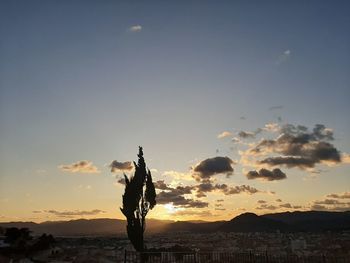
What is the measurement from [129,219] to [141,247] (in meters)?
2.91

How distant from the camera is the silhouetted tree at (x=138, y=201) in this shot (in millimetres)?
41562

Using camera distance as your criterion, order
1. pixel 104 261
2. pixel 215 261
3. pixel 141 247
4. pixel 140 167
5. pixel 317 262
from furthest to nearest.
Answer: pixel 140 167 < pixel 141 247 < pixel 104 261 < pixel 215 261 < pixel 317 262

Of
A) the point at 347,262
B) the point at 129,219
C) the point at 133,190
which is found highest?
the point at 133,190

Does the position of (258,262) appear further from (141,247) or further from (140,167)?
(140,167)

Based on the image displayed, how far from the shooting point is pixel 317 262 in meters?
31.3

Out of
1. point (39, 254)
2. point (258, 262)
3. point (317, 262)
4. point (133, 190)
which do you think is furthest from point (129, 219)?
point (317, 262)

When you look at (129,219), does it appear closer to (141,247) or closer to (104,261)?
(141,247)

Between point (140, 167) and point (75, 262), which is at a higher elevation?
point (140, 167)

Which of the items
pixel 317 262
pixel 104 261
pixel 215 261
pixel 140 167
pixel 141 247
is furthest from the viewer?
pixel 140 167

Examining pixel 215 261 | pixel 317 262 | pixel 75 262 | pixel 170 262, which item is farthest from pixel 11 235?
pixel 317 262

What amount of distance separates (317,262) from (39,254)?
2571 cm

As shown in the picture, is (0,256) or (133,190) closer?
(0,256)

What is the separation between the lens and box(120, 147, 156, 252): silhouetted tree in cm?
4156

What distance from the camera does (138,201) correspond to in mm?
42781
